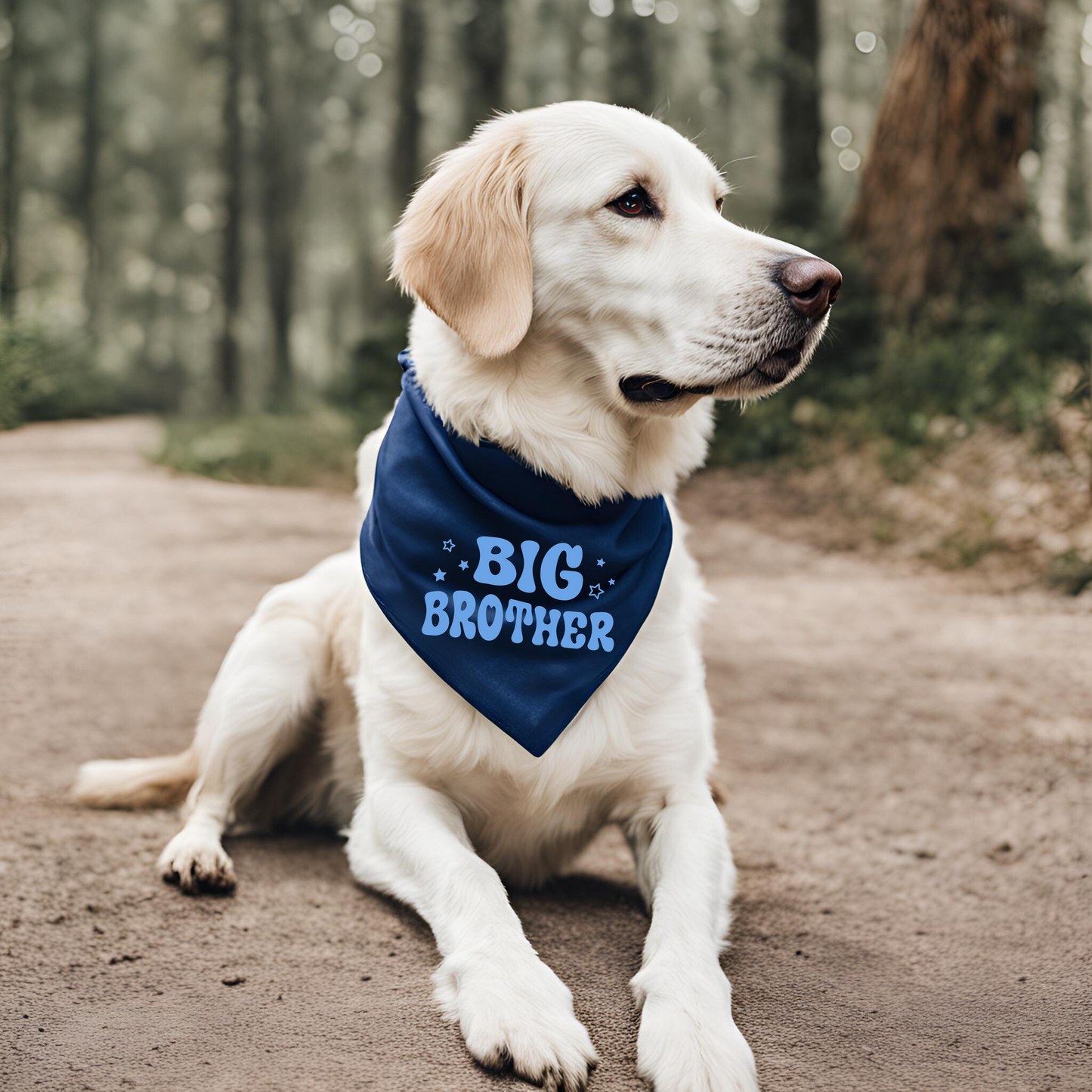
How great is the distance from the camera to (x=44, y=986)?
81.6 inches

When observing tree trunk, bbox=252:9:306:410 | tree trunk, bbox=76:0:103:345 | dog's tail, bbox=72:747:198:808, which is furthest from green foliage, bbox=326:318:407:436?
tree trunk, bbox=76:0:103:345

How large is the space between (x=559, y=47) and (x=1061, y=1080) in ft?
74.4

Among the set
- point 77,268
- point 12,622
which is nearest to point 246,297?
point 77,268

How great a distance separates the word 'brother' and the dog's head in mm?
433

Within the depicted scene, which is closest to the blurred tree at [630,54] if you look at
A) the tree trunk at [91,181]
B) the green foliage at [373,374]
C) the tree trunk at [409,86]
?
the tree trunk at [409,86]

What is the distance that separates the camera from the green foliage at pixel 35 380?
12.0 feet

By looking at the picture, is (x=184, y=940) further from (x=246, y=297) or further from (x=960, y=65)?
(x=246, y=297)

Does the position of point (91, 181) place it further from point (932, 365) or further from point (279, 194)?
point (932, 365)

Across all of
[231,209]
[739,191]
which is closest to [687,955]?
[739,191]

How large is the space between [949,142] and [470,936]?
7.96 metres

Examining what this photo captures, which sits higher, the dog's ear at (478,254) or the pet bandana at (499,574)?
the dog's ear at (478,254)

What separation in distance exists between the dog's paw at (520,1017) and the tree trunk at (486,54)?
12.4m

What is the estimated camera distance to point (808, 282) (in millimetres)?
2211

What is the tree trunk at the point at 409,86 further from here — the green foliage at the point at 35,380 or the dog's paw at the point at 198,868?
the dog's paw at the point at 198,868
